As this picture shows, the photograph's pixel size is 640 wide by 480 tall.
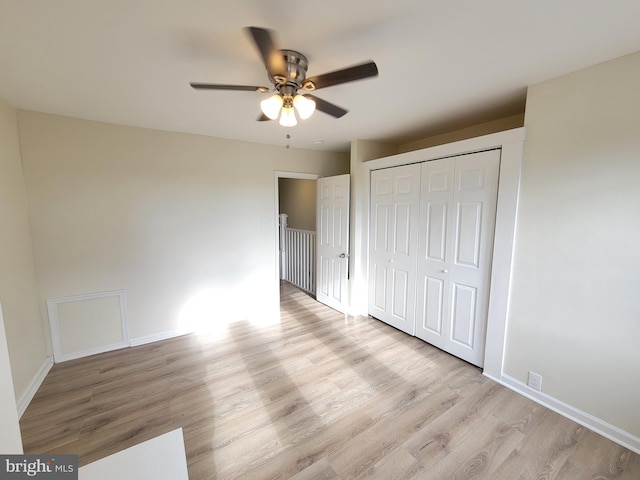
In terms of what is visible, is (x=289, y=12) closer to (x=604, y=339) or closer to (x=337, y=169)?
(x=604, y=339)

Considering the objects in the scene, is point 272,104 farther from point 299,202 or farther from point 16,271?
point 299,202

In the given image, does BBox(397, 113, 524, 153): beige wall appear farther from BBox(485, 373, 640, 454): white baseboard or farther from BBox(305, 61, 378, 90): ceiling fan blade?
BBox(485, 373, 640, 454): white baseboard

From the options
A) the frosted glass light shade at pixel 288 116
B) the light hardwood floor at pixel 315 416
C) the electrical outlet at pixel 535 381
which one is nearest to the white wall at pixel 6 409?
the light hardwood floor at pixel 315 416

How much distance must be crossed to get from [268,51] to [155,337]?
10.5ft

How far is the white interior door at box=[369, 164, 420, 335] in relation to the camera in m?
2.97

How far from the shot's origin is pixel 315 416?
1944 mm

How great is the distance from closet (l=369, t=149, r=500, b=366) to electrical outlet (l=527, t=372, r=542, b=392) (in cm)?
39

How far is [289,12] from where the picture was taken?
48.3 inches

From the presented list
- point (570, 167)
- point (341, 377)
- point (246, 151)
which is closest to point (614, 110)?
point (570, 167)

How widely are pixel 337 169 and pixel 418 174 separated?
1.68m

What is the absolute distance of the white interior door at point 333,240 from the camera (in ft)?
12.0

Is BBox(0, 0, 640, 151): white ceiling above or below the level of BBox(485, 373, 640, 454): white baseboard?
above

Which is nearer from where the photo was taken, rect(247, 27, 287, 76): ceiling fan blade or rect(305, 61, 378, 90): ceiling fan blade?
rect(247, 27, 287, 76): ceiling fan blade

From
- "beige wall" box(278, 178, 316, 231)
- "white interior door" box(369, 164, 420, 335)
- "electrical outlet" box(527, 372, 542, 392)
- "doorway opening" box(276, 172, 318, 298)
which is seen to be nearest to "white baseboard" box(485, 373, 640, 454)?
"electrical outlet" box(527, 372, 542, 392)
